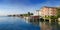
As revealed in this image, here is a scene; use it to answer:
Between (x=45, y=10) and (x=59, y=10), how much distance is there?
2.13 metres

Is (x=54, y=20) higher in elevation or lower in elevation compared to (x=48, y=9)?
lower

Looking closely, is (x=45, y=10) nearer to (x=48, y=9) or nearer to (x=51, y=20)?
(x=48, y=9)

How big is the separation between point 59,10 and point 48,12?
2.01 m

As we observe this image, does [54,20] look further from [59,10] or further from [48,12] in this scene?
[48,12]

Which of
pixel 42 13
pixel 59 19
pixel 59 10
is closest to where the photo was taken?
pixel 59 19

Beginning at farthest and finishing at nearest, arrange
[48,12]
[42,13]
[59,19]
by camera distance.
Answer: [42,13], [48,12], [59,19]

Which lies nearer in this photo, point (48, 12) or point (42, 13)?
point (48, 12)

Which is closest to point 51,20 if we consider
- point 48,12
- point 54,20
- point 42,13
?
point 54,20

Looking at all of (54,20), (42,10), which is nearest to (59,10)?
(54,20)

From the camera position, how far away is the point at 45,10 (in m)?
11.3

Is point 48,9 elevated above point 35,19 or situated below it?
above

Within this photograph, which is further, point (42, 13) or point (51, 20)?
point (42, 13)

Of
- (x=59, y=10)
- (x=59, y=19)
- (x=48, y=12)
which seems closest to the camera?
(x=59, y=19)

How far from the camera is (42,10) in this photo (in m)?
11.9
